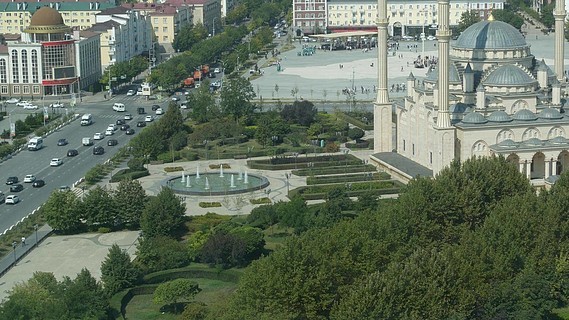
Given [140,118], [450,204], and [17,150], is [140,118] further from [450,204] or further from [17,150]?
[450,204]

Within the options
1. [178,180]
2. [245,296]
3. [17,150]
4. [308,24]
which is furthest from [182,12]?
[245,296]

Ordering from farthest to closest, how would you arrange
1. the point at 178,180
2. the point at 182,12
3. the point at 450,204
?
1. the point at 182,12
2. the point at 178,180
3. the point at 450,204

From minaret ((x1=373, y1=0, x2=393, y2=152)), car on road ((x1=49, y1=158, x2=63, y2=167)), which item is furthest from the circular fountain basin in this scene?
car on road ((x1=49, y1=158, x2=63, y2=167))

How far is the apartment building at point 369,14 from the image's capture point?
105m

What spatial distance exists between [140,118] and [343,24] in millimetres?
43381

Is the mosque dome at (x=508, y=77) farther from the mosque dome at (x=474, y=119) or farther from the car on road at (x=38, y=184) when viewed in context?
the car on road at (x=38, y=184)

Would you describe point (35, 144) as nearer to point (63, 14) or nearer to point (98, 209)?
point (98, 209)

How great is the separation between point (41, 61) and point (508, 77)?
34749mm

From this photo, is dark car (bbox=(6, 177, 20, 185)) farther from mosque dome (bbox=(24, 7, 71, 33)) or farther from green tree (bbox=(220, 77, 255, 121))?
mosque dome (bbox=(24, 7, 71, 33))


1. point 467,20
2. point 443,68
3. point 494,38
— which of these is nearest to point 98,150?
point 443,68

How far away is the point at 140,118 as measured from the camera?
67062 mm

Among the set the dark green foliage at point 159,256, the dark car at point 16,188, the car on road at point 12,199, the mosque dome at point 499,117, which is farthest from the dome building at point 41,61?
the dark green foliage at point 159,256

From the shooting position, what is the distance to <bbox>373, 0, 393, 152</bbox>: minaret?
171 feet

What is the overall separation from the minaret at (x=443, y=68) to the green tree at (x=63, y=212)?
13911 millimetres
